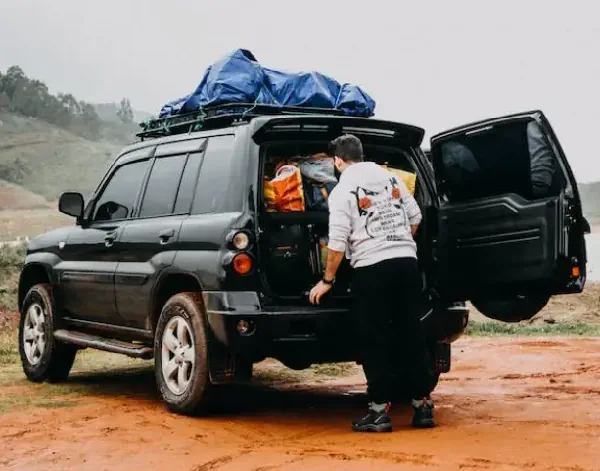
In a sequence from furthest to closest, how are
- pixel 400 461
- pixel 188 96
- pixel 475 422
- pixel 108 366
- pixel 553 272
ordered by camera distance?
pixel 108 366, pixel 188 96, pixel 475 422, pixel 553 272, pixel 400 461

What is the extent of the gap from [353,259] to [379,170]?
58 cm

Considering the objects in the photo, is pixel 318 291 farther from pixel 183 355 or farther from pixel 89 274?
pixel 89 274

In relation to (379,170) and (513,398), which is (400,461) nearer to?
(379,170)

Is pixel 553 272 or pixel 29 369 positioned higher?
pixel 553 272

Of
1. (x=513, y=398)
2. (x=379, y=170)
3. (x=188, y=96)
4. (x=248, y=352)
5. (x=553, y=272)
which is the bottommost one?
(x=513, y=398)

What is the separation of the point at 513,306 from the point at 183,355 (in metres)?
2.28

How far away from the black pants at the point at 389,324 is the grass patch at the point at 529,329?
26.9ft

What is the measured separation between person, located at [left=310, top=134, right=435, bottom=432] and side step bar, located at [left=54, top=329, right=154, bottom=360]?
5.69 ft

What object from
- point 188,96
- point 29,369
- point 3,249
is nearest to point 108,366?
point 29,369

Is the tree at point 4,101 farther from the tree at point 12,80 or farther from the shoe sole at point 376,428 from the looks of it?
the shoe sole at point 376,428

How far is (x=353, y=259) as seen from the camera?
249 inches

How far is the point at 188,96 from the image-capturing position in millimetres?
7812

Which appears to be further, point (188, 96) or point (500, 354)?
point (500, 354)

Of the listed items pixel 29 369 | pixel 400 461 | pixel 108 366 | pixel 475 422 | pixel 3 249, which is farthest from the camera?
pixel 3 249
